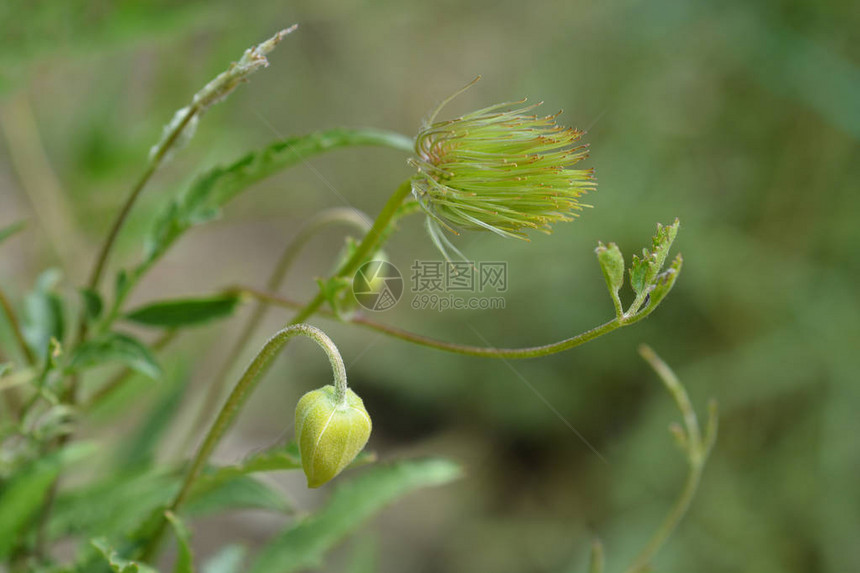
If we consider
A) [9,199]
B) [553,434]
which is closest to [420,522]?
[553,434]

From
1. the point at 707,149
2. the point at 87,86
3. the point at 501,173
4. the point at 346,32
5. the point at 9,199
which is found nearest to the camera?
the point at 501,173

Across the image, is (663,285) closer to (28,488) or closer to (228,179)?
(228,179)

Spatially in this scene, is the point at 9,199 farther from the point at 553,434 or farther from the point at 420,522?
the point at 553,434

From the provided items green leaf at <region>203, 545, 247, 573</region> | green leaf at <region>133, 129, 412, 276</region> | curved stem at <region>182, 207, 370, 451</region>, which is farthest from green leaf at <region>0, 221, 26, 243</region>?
green leaf at <region>203, 545, 247, 573</region>

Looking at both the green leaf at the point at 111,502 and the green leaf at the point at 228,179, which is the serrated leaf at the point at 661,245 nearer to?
the green leaf at the point at 228,179

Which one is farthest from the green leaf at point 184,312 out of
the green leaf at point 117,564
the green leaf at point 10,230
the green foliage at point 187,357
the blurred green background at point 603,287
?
the blurred green background at point 603,287

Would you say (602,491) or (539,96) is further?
(539,96)
